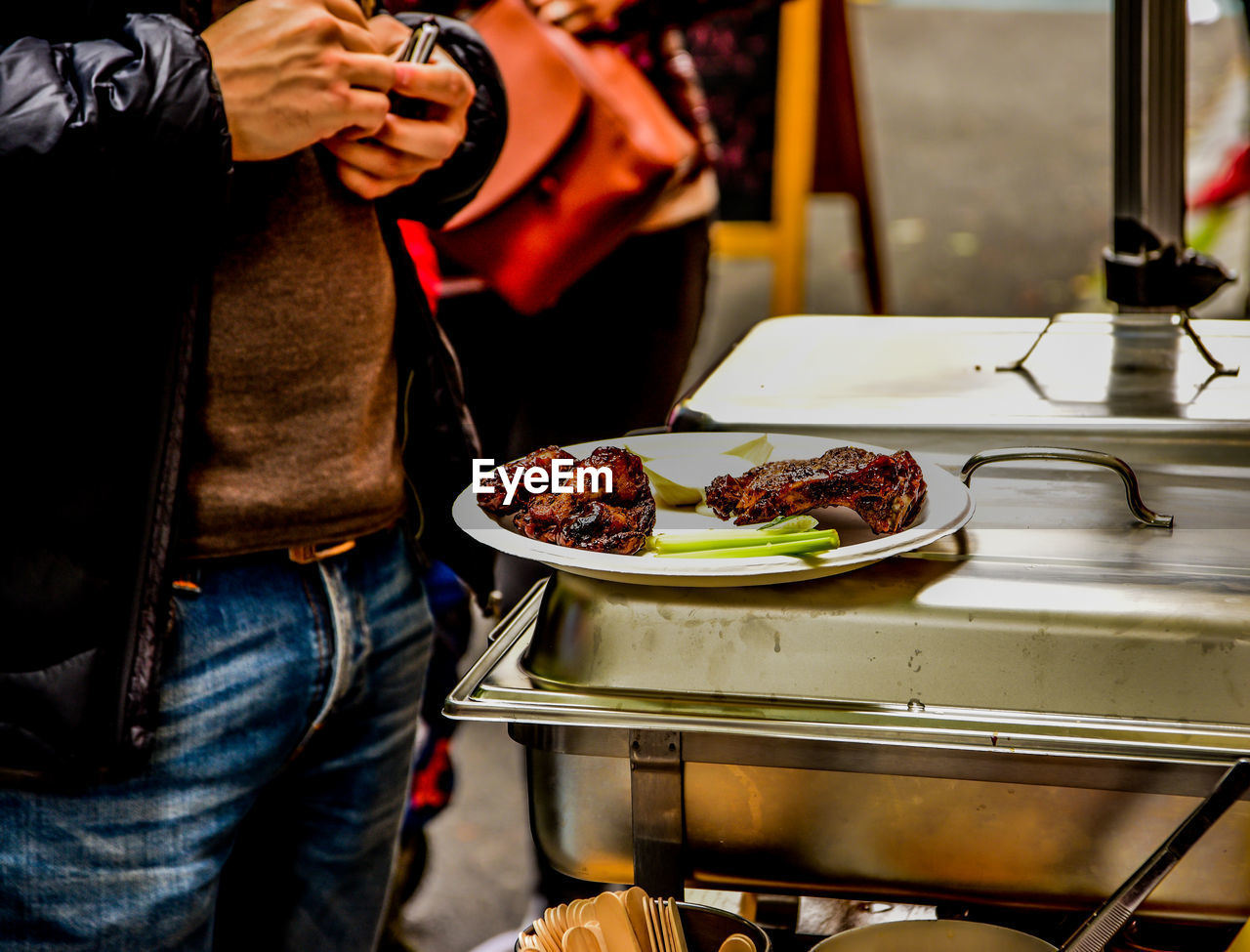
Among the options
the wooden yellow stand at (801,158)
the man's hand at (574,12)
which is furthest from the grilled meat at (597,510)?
the wooden yellow stand at (801,158)

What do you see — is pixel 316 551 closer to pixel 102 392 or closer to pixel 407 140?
pixel 102 392

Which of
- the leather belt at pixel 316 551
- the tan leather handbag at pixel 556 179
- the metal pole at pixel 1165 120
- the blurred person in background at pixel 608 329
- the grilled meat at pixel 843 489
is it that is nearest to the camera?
the grilled meat at pixel 843 489

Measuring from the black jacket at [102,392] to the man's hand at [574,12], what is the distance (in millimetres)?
807

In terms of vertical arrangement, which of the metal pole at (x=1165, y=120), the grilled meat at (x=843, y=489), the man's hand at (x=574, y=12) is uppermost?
the man's hand at (x=574, y=12)

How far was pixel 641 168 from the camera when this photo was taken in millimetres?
1711

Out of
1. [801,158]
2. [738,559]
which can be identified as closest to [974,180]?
[801,158]

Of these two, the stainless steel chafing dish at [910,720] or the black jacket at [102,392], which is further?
the black jacket at [102,392]

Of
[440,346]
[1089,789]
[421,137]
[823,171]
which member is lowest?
[823,171]

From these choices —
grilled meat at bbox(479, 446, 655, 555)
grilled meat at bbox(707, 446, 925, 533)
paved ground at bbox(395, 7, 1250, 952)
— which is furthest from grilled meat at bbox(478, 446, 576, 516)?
paved ground at bbox(395, 7, 1250, 952)

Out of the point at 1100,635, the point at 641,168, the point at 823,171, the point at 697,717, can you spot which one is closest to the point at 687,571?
the point at 697,717

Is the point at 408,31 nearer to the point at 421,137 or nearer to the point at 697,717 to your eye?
the point at 421,137

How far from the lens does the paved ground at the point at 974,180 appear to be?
15.0 feet

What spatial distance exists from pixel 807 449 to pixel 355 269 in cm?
52

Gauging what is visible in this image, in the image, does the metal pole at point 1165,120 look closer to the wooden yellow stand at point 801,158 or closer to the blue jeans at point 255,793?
the blue jeans at point 255,793
